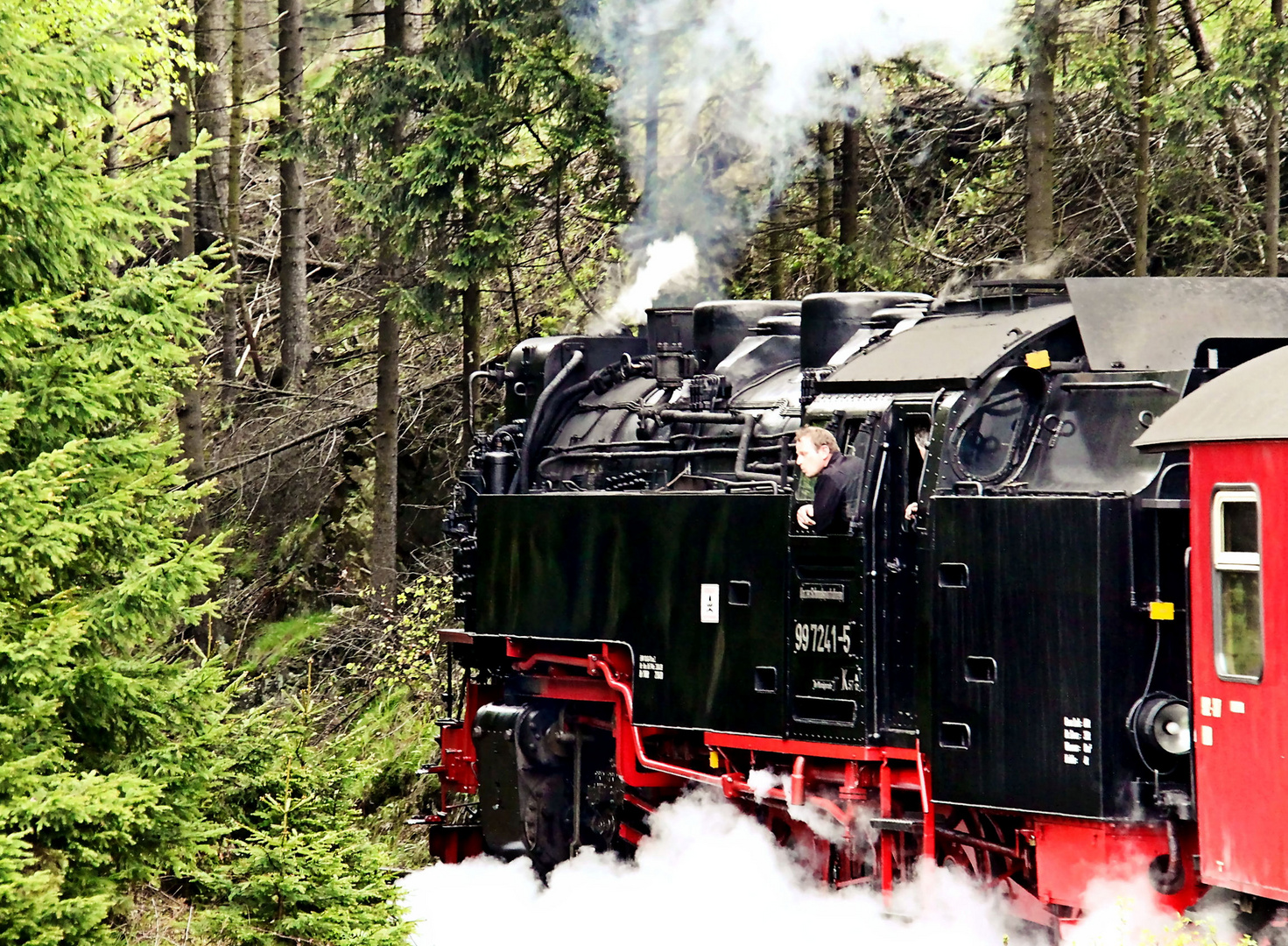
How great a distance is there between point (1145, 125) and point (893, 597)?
23.0ft

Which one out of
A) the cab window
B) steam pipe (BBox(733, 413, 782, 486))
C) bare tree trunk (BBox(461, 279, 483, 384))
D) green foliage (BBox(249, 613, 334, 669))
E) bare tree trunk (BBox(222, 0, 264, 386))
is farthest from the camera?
bare tree trunk (BBox(222, 0, 264, 386))

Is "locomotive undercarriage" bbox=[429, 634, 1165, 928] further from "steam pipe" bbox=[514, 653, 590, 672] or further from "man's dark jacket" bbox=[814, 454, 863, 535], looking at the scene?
"man's dark jacket" bbox=[814, 454, 863, 535]

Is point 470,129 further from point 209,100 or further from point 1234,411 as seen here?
point 1234,411

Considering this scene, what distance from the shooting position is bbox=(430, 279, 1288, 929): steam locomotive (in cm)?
630

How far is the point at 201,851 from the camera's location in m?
8.09

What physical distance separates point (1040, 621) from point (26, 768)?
4.34m

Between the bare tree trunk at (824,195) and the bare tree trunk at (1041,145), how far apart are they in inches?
117

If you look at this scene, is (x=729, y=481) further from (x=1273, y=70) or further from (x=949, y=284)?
(x=1273, y=70)

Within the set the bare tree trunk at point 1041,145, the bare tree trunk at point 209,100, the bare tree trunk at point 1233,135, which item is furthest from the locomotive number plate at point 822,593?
the bare tree trunk at point 209,100

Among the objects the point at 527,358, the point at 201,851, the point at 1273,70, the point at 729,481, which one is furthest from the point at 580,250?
the point at 201,851

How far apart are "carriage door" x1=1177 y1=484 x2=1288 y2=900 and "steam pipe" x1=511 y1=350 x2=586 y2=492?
19.0 feet

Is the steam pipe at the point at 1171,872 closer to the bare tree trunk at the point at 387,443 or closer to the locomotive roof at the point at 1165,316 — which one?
the locomotive roof at the point at 1165,316

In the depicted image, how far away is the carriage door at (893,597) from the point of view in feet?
24.6

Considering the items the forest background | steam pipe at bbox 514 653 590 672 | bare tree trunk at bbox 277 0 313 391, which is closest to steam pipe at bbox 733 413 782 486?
the forest background
